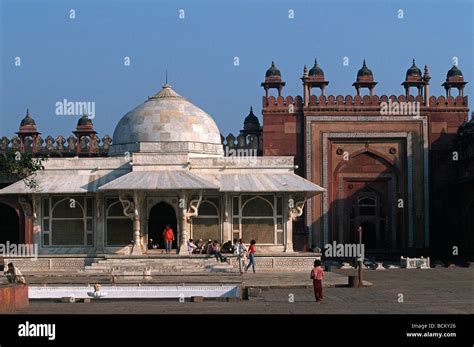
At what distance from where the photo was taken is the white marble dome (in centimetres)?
3603

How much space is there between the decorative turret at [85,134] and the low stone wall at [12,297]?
2952cm

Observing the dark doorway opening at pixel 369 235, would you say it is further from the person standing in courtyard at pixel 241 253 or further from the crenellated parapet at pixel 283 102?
the person standing in courtyard at pixel 241 253

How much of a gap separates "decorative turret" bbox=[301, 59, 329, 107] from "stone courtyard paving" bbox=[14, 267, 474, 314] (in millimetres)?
16970

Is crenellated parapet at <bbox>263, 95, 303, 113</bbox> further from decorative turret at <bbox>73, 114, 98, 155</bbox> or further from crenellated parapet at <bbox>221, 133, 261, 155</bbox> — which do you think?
decorative turret at <bbox>73, 114, 98, 155</bbox>

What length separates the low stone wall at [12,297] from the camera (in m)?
17.1

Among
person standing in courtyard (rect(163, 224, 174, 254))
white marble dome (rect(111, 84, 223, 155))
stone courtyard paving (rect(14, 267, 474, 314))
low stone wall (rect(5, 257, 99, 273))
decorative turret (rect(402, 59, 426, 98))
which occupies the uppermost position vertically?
decorative turret (rect(402, 59, 426, 98))

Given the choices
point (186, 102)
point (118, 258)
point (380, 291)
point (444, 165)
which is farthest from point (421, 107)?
point (380, 291)

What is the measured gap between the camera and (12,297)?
1764 cm

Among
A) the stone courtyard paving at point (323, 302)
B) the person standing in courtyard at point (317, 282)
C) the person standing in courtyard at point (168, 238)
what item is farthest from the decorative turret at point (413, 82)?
the person standing in courtyard at point (317, 282)

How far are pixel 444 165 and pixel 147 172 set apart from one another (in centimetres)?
1599

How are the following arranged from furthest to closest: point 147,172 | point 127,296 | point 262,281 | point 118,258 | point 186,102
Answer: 1. point 186,102
2. point 147,172
3. point 118,258
4. point 262,281
5. point 127,296

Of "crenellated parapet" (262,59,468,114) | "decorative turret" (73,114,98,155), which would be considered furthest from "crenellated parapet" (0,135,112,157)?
"crenellated parapet" (262,59,468,114)

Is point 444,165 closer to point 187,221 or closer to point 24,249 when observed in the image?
point 187,221

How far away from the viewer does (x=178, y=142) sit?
115ft
